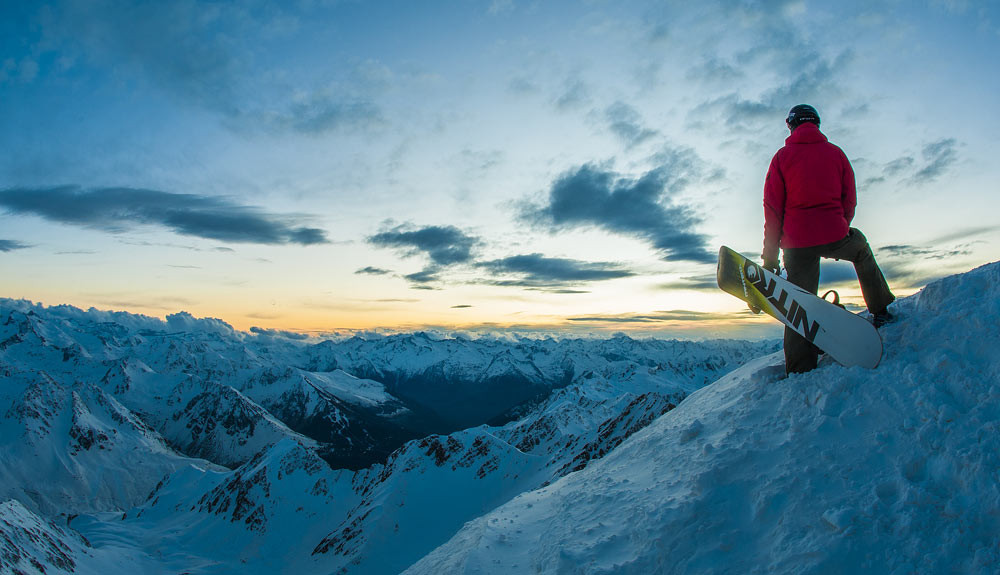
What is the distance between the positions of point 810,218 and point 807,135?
68.9 inches

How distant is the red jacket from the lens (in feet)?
29.6

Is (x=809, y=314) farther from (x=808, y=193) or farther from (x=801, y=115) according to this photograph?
(x=801, y=115)

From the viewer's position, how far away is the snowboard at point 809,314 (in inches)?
329

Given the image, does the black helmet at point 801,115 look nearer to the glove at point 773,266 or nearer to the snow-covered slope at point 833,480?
the glove at point 773,266

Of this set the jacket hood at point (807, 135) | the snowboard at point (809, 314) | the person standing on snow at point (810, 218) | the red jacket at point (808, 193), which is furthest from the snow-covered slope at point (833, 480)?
the jacket hood at point (807, 135)

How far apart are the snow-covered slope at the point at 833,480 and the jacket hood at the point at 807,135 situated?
3682mm

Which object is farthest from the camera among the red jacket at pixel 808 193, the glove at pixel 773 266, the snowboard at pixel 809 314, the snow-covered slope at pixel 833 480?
the glove at pixel 773 266

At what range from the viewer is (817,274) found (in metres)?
9.65

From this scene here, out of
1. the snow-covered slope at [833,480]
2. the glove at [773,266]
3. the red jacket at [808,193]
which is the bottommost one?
the snow-covered slope at [833,480]

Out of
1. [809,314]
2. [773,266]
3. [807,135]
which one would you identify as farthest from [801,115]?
[809,314]

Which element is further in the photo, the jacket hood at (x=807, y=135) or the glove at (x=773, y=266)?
the glove at (x=773, y=266)

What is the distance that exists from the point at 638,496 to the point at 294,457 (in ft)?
549

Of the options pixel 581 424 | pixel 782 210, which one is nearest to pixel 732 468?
pixel 782 210

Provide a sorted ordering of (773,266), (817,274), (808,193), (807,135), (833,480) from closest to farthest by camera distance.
Result: (833,480)
(808,193)
(807,135)
(817,274)
(773,266)
